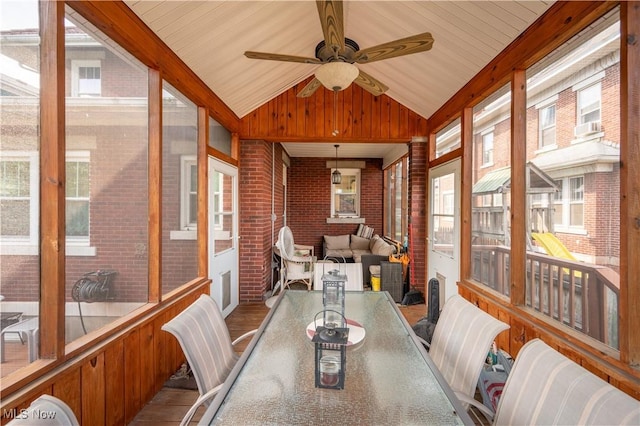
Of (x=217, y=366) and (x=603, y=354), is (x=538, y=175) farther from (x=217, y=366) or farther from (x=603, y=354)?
(x=217, y=366)

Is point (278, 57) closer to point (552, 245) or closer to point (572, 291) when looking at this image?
point (552, 245)

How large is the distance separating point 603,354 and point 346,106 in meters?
3.32

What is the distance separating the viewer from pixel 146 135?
87.4 inches

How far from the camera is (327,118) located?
12.8 ft

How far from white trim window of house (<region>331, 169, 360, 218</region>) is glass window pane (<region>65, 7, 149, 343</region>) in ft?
18.8

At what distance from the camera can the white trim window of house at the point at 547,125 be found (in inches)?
80.8

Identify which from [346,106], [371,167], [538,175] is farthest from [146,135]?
[371,167]

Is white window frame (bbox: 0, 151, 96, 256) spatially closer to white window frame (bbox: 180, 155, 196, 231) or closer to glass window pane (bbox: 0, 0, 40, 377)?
glass window pane (bbox: 0, 0, 40, 377)

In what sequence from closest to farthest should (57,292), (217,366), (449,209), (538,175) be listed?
1. (57,292)
2. (217,366)
3. (538,175)
4. (449,209)

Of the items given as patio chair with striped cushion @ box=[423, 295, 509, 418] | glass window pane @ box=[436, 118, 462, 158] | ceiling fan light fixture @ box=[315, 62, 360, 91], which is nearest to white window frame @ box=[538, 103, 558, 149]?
glass window pane @ box=[436, 118, 462, 158]

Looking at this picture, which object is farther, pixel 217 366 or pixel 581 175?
pixel 581 175

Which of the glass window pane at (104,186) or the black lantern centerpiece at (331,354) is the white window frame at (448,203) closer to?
the black lantern centerpiece at (331,354)

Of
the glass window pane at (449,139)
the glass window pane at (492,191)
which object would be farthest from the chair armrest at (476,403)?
the glass window pane at (449,139)

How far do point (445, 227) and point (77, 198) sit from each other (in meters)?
3.47
